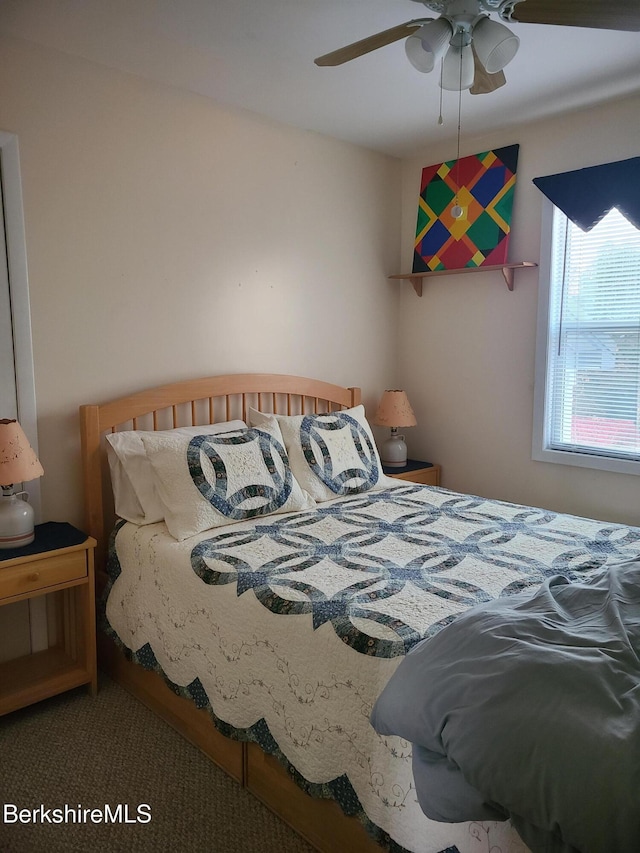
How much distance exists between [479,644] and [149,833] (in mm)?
1165

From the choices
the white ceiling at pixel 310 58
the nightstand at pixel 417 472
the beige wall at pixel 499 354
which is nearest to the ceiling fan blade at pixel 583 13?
the white ceiling at pixel 310 58

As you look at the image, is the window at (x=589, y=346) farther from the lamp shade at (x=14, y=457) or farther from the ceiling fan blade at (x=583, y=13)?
the lamp shade at (x=14, y=457)

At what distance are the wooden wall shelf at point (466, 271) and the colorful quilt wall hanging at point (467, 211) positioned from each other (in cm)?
5

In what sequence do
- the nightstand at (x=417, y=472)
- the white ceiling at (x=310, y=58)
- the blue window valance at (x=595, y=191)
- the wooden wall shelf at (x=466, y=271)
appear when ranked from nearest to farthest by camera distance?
the white ceiling at (x=310, y=58), the blue window valance at (x=595, y=191), the wooden wall shelf at (x=466, y=271), the nightstand at (x=417, y=472)

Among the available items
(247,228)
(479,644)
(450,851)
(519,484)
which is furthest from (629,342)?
(450,851)

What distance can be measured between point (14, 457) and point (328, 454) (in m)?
A: 1.37

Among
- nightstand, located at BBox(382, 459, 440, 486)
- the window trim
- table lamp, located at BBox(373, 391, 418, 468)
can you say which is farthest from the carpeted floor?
table lamp, located at BBox(373, 391, 418, 468)

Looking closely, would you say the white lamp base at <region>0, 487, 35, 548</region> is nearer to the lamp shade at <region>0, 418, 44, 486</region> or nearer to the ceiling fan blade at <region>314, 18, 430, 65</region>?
the lamp shade at <region>0, 418, 44, 486</region>

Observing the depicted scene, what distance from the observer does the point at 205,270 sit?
10.0 feet

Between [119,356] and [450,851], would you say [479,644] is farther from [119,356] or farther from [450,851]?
[119,356]

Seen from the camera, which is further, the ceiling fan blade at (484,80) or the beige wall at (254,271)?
the beige wall at (254,271)

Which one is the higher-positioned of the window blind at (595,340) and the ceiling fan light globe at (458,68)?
the ceiling fan light globe at (458,68)

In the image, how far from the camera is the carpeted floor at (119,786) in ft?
5.82

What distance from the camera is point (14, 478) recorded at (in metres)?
2.22
